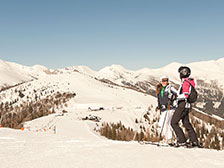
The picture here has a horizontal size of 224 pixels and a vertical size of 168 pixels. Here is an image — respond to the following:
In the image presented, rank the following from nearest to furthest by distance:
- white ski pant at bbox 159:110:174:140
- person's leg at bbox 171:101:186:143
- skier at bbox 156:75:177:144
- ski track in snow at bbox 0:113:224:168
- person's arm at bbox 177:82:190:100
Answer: ski track in snow at bbox 0:113:224:168 < person's arm at bbox 177:82:190:100 < person's leg at bbox 171:101:186:143 < skier at bbox 156:75:177:144 < white ski pant at bbox 159:110:174:140

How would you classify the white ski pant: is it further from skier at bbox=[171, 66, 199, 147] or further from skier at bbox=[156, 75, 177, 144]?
skier at bbox=[171, 66, 199, 147]

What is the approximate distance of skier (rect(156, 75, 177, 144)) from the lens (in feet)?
19.2

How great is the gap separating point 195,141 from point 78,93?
891 inches

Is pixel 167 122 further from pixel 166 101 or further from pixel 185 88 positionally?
pixel 185 88

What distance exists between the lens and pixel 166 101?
593 centimetres


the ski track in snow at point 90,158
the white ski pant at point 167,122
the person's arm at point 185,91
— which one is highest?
the person's arm at point 185,91

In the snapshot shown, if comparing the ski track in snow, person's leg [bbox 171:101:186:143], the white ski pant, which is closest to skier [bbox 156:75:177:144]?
the white ski pant

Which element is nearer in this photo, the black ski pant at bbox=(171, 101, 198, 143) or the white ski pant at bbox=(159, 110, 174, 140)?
the black ski pant at bbox=(171, 101, 198, 143)

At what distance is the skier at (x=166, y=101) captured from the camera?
584 cm

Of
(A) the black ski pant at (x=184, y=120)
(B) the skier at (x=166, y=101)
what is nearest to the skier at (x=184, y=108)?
(A) the black ski pant at (x=184, y=120)

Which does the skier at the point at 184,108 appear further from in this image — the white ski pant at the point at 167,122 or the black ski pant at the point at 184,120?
the white ski pant at the point at 167,122

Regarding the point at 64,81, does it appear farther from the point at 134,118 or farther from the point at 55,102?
the point at 134,118

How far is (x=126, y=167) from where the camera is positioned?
3270 mm

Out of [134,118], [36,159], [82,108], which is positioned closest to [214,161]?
[36,159]
